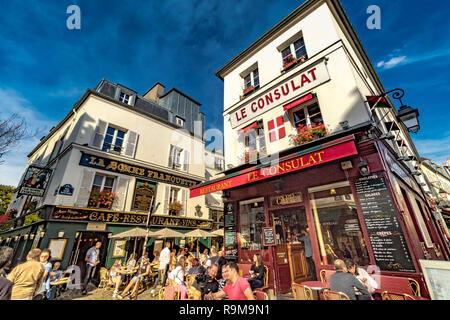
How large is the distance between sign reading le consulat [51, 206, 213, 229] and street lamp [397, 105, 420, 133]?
11482mm

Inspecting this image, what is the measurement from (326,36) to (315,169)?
492 cm

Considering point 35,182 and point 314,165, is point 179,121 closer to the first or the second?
point 35,182

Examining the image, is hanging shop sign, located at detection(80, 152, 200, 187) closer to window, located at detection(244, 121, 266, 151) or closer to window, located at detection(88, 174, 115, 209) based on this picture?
window, located at detection(88, 174, 115, 209)

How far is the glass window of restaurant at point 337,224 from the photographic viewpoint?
4.71 meters

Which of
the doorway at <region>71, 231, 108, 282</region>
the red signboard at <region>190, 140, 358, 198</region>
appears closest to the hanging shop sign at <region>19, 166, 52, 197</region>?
the doorway at <region>71, 231, 108, 282</region>

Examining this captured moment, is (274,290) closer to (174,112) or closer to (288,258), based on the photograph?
(288,258)

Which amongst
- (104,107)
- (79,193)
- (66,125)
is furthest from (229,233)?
(66,125)

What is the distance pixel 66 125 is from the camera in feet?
41.2

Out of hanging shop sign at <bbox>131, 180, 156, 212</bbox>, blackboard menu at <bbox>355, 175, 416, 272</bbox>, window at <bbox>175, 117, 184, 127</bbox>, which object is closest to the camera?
blackboard menu at <bbox>355, 175, 416, 272</bbox>

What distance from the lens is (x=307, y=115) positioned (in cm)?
651

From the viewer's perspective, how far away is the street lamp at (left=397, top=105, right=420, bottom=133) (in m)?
5.03

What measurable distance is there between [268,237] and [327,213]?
1.92 meters

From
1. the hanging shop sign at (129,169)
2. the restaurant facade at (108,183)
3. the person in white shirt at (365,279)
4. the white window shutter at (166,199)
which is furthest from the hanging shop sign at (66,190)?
the person in white shirt at (365,279)
